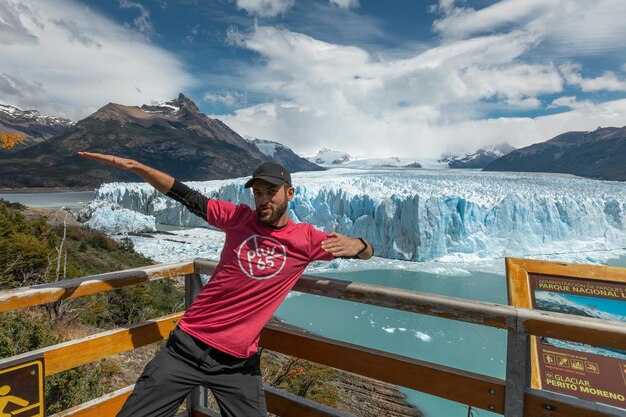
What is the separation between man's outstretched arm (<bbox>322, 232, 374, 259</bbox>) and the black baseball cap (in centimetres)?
32

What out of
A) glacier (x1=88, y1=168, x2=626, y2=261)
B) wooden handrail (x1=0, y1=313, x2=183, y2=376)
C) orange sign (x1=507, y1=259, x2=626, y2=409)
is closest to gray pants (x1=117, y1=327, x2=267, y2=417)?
wooden handrail (x1=0, y1=313, x2=183, y2=376)

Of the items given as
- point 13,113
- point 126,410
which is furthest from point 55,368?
point 13,113

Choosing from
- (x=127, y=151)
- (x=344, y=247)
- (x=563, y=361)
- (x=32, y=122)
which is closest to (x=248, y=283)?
(x=344, y=247)

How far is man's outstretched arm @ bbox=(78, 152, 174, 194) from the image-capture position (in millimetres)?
1795

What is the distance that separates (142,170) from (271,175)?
0.58 m

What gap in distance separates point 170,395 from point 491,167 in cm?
9199

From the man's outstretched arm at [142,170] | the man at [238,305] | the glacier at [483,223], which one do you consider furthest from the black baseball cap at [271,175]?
the glacier at [483,223]

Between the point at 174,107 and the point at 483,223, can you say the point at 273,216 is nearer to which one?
the point at 483,223

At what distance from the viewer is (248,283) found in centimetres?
172

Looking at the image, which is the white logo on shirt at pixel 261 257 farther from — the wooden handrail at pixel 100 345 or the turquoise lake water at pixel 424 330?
the turquoise lake water at pixel 424 330

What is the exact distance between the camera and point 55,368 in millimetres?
1580

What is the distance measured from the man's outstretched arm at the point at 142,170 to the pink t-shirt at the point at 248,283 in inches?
14.3

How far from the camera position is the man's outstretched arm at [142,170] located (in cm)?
179

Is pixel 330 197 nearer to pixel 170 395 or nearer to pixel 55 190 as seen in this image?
pixel 170 395
